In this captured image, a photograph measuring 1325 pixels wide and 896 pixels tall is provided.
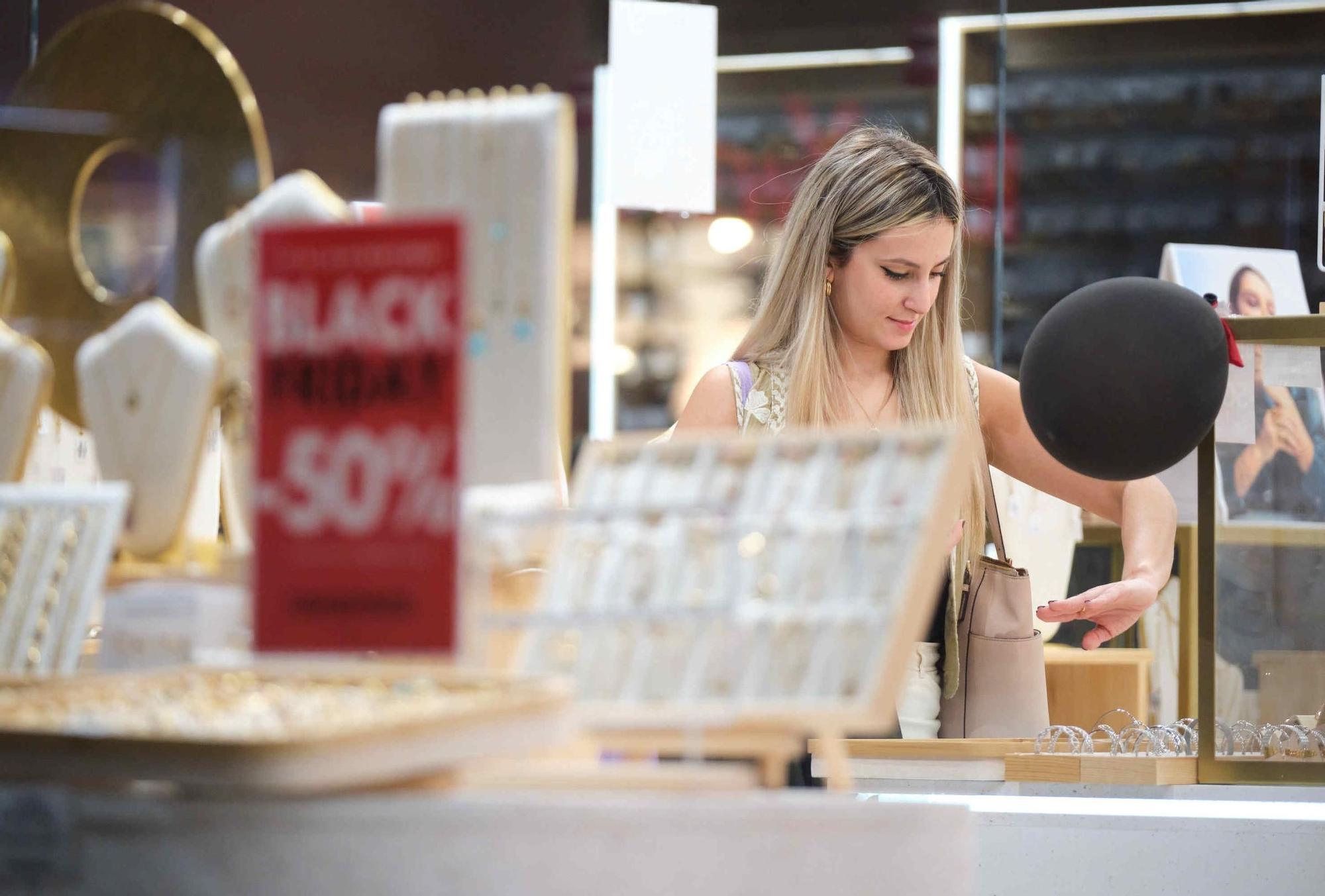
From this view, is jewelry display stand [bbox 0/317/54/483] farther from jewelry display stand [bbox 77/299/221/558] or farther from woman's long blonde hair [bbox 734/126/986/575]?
woman's long blonde hair [bbox 734/126/986/575]

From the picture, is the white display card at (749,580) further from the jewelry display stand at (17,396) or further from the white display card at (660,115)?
the white display card at (660,115)

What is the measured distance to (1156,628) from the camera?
3389 mm

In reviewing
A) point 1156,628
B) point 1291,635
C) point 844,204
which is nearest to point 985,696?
point 1291,635

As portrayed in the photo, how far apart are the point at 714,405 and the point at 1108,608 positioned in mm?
694

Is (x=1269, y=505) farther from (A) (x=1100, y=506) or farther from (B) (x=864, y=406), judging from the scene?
(B) (x=864, y=406)

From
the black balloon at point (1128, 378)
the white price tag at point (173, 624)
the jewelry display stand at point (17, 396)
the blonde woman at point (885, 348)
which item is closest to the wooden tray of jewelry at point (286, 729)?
the white price tag at point (173, 624)

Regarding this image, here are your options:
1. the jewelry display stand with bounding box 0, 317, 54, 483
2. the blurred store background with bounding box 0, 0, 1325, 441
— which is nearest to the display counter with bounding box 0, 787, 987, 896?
the jewelry display stand with bounding box 0, 317, 54, 483

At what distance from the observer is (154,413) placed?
1.40 meters

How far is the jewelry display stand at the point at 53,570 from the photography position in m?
1.34

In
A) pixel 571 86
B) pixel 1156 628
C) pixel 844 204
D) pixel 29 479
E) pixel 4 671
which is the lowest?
pixel 1156 628

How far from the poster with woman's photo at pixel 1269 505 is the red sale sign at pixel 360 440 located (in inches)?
62.4

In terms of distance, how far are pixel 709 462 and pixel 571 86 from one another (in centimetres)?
421

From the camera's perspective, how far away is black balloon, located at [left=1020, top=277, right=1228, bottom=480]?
1732mm

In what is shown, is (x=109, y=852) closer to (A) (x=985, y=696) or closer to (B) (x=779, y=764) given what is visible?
(B) (x=779, y=764)
